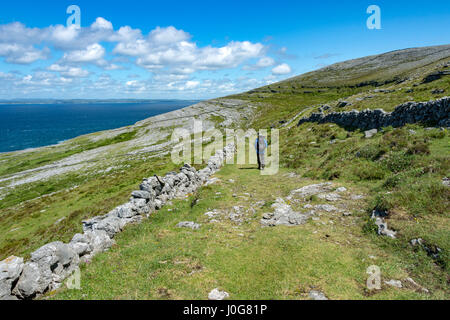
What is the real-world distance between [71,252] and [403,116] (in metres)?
29.3

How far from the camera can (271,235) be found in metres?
10.6

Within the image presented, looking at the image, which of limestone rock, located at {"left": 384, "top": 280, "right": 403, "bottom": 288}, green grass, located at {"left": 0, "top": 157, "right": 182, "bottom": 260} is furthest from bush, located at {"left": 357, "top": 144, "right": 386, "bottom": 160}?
green grass, located at {"left": 0, "top": 157, "right": 182, "bottom": 260}

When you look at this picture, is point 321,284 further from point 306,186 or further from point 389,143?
point 389,143

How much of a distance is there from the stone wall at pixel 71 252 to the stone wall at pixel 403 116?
23.4 meters

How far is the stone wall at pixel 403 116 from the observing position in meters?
19.7

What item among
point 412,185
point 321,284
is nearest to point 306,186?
point 412,185

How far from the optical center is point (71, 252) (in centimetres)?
897

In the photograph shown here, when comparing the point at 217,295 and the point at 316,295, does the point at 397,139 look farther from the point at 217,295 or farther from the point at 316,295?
the point at 217,295

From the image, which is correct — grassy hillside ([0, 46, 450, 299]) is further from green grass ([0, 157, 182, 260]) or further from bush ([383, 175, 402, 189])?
green grass ([0, 157, 182, 260])

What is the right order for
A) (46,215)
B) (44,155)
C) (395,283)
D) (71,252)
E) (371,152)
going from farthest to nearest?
(44,155) → (46,215) → (371,152) → (71,252) → (395,283)

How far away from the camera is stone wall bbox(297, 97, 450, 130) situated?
19.7 metres

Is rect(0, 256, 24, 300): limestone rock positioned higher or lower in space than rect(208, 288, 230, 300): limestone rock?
higher

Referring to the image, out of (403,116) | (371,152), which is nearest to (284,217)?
(371,152)

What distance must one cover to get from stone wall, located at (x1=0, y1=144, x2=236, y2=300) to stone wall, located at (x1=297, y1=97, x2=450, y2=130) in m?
23.4
